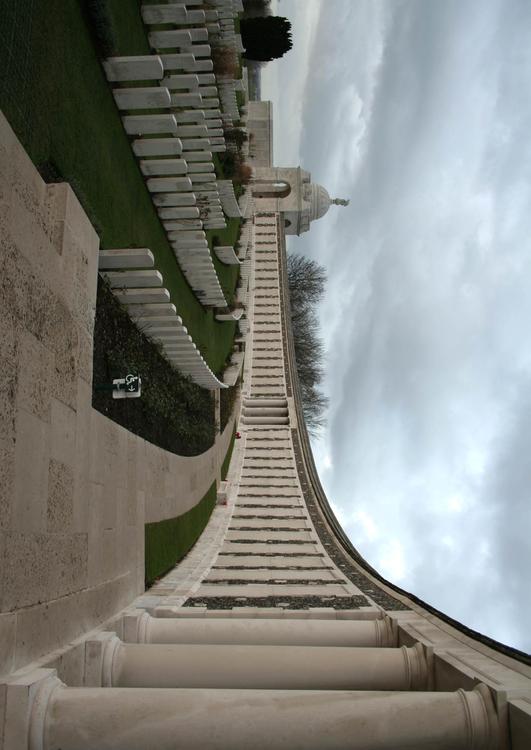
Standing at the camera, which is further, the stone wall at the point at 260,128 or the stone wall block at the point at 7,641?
the stone wall at the point at 260,128

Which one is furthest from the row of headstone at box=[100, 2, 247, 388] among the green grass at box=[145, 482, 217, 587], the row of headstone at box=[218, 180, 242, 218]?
the green grass at box=[145, 482, 217, 587]

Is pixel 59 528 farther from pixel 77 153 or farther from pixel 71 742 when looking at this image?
pixel 77 153

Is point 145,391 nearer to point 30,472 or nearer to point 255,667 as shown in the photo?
point 30,472

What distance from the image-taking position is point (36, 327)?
816cm

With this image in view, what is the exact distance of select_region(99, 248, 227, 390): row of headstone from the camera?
12.0 meters

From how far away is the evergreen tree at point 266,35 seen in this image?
3600 centimetres

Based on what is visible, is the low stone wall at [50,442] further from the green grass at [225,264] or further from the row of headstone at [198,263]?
the green grass at [225,264]

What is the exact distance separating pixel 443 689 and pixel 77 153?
983 centimetres

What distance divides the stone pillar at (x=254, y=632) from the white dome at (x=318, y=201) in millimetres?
43582

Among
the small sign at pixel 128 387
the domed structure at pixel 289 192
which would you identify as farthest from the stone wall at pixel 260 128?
the small sign at pixel 128 387

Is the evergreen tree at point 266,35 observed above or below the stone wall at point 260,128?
above

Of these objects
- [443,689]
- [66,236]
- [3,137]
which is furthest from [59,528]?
[443,689]

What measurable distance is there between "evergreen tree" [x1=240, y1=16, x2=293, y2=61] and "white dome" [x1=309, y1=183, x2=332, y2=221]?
1402 cm

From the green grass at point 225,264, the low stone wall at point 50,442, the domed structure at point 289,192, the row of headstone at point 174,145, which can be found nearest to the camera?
the low stone wall at point 50,442
